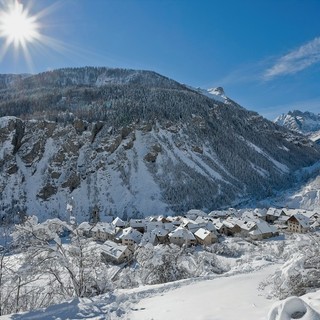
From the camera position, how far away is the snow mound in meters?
5.51

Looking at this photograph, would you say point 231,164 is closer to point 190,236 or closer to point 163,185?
point 163,185

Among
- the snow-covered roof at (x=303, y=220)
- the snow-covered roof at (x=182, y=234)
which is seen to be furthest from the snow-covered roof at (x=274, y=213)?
the snow-covered roof at (x=182, y=234)

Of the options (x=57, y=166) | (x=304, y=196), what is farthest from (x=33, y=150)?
(x=304, y=196)

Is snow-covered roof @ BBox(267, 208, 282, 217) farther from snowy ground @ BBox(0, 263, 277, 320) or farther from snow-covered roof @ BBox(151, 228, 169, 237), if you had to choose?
snowy ground @ BBox(0, 263, 277, 320)

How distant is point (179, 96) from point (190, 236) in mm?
99261

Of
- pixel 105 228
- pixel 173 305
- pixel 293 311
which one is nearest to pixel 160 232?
pixel 105 228

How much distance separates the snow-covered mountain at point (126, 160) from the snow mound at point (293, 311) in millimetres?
70163

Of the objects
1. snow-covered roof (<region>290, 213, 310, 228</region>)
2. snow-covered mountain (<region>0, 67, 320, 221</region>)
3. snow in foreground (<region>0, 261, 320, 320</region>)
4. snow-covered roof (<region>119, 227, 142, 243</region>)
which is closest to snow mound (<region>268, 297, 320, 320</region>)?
snow in foreground (<region>0, 261, 320, 320</region>)

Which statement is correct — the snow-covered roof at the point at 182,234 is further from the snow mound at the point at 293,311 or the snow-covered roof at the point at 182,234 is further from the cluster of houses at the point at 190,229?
the snow mound at the point at 293,311

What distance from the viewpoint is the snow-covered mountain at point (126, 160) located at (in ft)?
277

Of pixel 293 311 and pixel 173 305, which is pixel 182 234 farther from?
pixel 293 311

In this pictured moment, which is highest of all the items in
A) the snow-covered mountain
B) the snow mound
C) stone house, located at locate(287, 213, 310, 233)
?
the snow-covered mountain

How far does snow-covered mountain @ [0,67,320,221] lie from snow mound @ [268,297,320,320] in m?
70.2

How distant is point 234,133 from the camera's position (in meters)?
138
